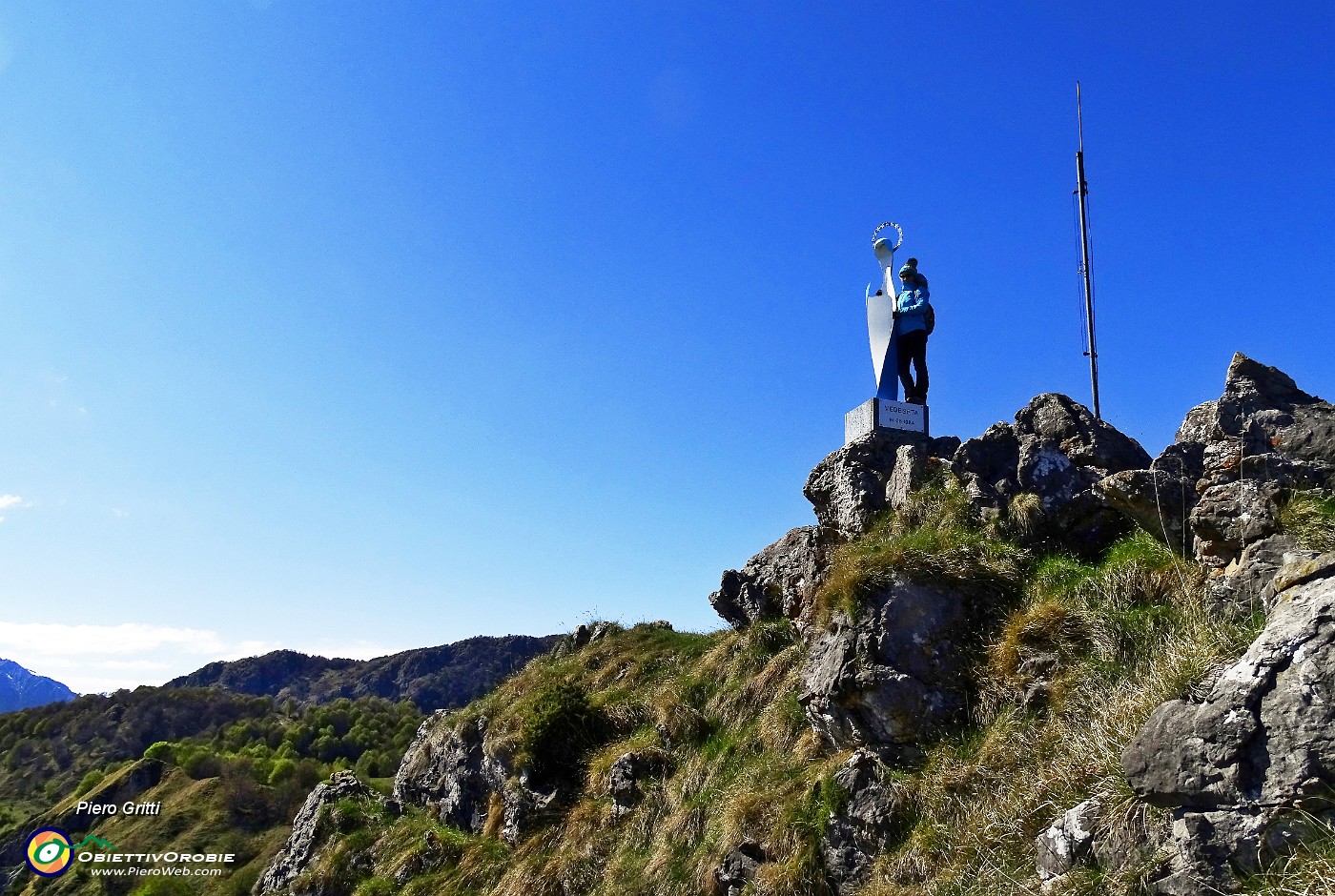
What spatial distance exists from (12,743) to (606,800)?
67.0 meters

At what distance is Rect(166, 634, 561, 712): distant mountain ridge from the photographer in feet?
283

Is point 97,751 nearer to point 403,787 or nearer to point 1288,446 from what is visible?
point 403,787

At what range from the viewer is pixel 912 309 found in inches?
531

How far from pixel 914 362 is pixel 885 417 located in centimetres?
182

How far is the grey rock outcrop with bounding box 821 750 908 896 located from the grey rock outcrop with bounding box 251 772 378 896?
11039 mm

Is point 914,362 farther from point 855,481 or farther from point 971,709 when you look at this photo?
point 971,709

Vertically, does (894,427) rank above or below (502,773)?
above

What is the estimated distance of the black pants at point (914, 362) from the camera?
13344 mm

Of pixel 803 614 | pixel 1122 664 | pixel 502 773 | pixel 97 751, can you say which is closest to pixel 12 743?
pixel 97 751

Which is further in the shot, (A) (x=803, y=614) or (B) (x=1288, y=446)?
(A) (x=803, y=614)

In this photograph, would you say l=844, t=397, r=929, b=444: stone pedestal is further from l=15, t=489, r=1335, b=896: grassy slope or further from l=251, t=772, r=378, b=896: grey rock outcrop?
l=251, t=772, r=378, b=896: grey rock outcrop

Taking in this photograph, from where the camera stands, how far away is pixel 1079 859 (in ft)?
16.0

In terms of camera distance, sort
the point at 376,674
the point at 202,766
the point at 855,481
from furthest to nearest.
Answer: the point at 376,674, the point at 202,766, the point at 855,481

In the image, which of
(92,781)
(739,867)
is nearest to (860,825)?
(739,867)
